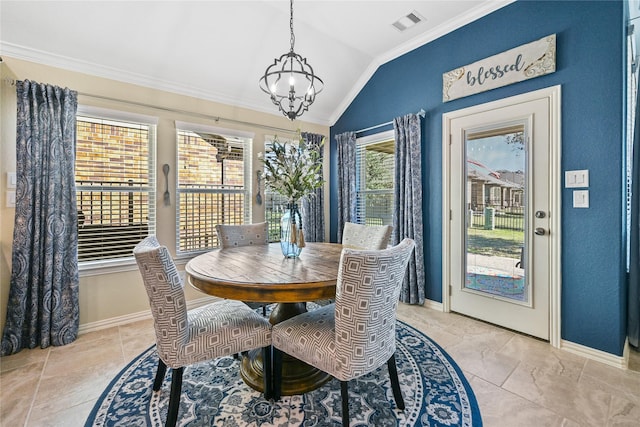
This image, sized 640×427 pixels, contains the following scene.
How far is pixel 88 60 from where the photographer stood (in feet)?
8.66

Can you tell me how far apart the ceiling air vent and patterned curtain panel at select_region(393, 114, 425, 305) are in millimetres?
925

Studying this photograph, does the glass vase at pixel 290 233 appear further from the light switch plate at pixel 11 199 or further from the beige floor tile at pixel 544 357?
the light switch plate at pixel 11 199

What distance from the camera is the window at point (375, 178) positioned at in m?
3.83

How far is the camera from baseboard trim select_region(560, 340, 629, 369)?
2.09m

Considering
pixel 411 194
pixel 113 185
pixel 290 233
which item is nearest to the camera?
pixel 290 233

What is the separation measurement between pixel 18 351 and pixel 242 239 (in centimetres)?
197

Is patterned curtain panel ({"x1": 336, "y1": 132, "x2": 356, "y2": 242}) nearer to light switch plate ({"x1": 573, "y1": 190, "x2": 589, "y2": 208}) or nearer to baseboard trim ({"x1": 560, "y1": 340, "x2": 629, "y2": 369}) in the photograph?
light switch plate ({"x1": 573, "y1": 190, "x2": 589, "y2": 208})

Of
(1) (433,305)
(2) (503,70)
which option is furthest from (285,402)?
(2) (503,70)

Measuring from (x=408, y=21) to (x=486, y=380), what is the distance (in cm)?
334

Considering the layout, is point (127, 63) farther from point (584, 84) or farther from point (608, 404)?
point (608, 404)

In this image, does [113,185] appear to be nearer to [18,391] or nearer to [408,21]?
[18,391]

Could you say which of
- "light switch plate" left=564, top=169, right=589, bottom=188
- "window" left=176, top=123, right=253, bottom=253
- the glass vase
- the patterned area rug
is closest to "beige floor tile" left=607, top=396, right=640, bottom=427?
the patterned area rug

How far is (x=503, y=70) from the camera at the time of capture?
2627 millimetres

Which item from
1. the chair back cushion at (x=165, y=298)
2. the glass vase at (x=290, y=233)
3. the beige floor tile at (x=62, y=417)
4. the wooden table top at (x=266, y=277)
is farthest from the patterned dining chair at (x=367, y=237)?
the beige floor tile at (x=62, y=417)
